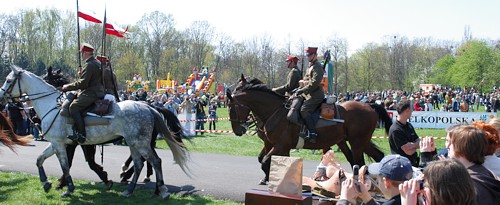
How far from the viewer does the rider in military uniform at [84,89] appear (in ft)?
29.0

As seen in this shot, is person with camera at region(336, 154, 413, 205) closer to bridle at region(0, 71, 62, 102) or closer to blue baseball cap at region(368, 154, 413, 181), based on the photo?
blue baseball cap at region(368, 154, 413, 181)

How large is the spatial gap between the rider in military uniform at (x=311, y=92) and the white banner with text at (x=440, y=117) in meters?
12.5

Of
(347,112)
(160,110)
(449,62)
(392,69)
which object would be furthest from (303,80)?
(449,62)

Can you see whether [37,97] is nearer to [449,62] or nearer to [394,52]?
[394,52]

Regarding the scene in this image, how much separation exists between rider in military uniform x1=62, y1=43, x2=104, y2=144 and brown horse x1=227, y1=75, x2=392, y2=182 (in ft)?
9.23

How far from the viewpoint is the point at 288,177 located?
4598 mm

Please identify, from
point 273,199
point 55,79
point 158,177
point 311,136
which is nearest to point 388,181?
point 273,199

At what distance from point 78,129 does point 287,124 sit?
405 centimetres

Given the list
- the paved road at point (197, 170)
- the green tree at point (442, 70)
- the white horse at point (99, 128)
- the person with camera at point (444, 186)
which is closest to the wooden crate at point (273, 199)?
the person with camera at point (444, 186)

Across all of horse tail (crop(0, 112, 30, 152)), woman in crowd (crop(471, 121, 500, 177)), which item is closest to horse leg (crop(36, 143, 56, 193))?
horse tail (crop(0, 112, 30, 152))

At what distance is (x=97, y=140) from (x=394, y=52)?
7104 centimetres

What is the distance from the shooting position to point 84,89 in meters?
8.95

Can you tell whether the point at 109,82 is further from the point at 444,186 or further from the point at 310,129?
the point at 444,186

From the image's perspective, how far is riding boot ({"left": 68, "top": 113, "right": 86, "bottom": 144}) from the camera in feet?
29.0
